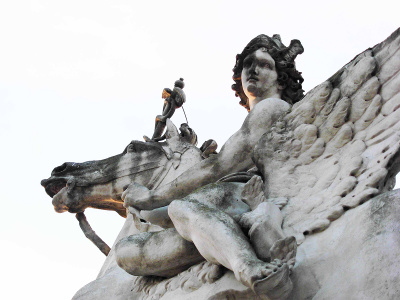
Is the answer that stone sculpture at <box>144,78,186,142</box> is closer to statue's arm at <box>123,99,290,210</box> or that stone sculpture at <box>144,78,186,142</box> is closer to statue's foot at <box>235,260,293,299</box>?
statue's arm at <box>123,99,290,210</box>

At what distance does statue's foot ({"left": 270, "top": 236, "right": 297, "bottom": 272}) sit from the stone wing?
1.79 feet

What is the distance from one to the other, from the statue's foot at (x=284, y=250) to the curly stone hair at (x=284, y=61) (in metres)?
2.99

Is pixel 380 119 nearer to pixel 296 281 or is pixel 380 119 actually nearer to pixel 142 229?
pixel 296 281

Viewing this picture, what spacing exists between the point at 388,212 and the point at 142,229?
2.59 m

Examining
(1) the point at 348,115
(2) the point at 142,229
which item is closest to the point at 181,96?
(2) the point at 142,229

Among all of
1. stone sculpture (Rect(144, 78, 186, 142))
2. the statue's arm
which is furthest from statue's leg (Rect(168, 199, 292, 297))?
stone sculpture (Rect(144, 78, 186, 142))

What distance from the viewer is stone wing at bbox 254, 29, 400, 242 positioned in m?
5.02

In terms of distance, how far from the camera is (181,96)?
28.0 feet

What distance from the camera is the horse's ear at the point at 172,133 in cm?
795

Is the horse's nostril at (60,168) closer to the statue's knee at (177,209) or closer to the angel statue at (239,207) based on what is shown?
the angel statue at (239,207)

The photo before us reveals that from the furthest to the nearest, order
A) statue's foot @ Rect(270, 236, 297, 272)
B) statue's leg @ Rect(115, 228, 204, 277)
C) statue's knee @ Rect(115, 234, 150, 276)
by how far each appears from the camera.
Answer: statue's knee @ Rect(115, 234, 150, 276) → statue's leg @ Rect(115, 228, 204, 277) → statue's foot @ Rect(270, 236, 297, 272)

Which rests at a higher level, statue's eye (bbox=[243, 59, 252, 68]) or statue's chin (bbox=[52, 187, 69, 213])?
statue's eye (bbox=[243, 59, 252, 68])

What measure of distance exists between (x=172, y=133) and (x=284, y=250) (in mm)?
3804

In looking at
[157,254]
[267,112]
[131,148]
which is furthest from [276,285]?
[131,148]
